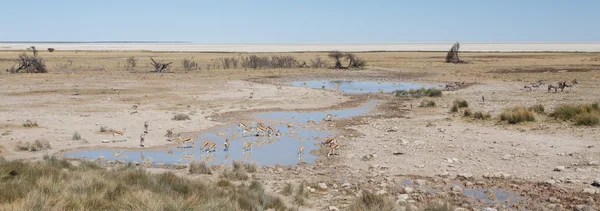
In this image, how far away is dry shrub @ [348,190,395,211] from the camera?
7.75 meters

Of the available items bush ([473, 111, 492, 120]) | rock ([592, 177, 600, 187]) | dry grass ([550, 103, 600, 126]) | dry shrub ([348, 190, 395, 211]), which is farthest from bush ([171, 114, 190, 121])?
rock ([592, 177, 600, 187])

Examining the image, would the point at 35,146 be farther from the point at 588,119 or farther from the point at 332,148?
the point at 588,119

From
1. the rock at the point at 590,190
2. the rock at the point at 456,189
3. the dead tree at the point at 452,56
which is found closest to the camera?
the rock at the point at 590,190

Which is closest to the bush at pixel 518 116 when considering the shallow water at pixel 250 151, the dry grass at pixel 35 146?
the shallow water at pixel 250 151

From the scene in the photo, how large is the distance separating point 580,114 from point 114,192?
14094 mm

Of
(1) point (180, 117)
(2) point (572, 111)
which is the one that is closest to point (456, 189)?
(2) point (572, 111)

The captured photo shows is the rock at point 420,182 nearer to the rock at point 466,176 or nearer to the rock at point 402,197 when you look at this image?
the rock at point 466,176

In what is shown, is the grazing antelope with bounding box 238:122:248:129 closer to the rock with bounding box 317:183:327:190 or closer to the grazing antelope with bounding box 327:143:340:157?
the grazing antelope with bounding box 327:143:340:157

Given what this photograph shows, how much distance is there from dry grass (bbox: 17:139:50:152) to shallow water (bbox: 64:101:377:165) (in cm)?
76

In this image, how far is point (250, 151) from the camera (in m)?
14.0

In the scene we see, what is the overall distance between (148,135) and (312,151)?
533cm

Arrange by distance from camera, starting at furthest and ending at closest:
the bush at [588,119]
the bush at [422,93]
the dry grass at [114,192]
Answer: the bush at [422,93]
the bush at [588,119]
the dry grass at [114,192]

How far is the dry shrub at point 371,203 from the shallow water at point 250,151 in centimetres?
419

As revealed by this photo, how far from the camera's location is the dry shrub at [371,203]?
775 cm
